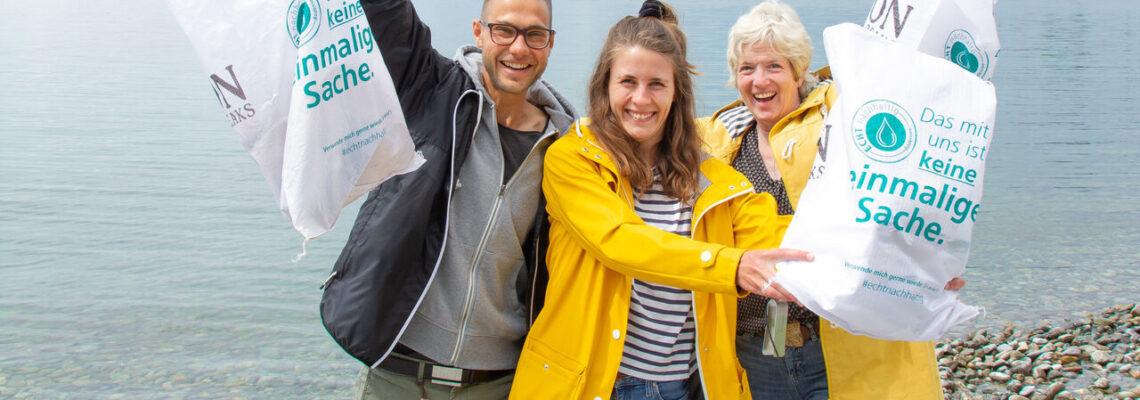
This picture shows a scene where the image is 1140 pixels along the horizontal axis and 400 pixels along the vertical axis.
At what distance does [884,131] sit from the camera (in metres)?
2.24

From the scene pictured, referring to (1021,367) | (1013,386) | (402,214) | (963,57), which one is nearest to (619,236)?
(402,214)

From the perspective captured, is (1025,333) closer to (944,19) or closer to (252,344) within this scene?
(944,19)

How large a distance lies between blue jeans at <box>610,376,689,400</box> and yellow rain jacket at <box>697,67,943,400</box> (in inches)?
22.5

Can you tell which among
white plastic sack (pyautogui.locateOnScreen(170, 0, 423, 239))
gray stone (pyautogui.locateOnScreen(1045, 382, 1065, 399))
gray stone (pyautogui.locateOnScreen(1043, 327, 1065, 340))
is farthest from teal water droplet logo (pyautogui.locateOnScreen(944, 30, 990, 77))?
gray stone (pyautogui.locateOnScreen(1043, 327, 1065, 340))

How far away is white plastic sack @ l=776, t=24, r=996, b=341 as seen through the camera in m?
2.19

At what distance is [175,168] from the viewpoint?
40.3ft

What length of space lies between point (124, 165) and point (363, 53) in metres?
11.5

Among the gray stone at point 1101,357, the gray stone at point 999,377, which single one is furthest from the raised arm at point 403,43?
the gray stone at point 1101,357

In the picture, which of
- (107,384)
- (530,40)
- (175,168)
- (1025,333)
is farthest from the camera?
(175,168)

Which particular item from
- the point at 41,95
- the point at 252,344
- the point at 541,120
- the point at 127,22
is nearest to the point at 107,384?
the point at 252,344

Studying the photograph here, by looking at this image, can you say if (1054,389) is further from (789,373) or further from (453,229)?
(453,229)

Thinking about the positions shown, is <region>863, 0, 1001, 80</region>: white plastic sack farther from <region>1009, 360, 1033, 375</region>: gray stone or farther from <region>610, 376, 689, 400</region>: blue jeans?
<region>1009, 360, 1033, 375</region>: gray stone

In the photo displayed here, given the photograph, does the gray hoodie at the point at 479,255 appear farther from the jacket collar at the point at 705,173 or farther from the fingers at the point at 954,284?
the fingers at the point at 954,284

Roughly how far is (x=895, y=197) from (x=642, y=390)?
2.95 ft
